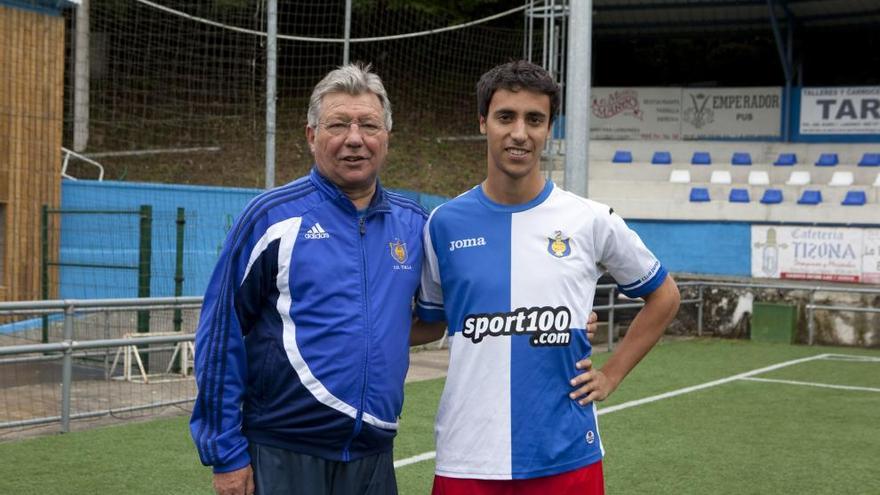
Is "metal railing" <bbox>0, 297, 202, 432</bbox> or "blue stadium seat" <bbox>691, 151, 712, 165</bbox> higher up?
"blue stadium seat" <bbox>691, 151, 712, 165</bbox>

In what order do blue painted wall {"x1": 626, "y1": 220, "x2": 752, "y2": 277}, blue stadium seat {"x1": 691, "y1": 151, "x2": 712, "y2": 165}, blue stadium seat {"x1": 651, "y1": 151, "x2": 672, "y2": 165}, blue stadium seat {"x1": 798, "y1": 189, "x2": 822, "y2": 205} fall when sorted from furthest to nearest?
1. blue stadium seat {"x1": 651, "y1": 151, "x2": 672, "y2": 165}
2. blue stadium seat {"x1": 691, "y1": 151, "x2": 712, "y2": 165}
3. blue stadium seat {"x1": 798, "y1": 189, "x2": 822, "y2": 205}
4. blue painted wall {"x1": 626, "y1": 220, "x2": 752, "y2": 277}

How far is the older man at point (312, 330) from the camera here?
2.99m

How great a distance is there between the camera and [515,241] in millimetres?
3193

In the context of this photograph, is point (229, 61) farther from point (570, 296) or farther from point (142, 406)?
point (570, 296)

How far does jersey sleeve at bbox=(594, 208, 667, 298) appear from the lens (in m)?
3.29

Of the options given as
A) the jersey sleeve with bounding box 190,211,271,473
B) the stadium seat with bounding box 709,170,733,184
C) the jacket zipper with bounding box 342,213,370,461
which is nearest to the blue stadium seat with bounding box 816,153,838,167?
the stadium seat with bounding box 709,170,733,184

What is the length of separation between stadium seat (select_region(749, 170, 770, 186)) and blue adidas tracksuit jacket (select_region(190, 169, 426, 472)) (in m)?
21.4

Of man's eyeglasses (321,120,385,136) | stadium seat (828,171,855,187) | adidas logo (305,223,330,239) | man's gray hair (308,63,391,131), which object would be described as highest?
stadium seat (828,171,855,187)

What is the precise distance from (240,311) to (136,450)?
189 inches

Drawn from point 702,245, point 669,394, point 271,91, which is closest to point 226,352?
point 669,394

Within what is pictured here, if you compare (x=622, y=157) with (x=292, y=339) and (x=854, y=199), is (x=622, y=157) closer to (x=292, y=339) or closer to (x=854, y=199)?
(x=854, y=199)

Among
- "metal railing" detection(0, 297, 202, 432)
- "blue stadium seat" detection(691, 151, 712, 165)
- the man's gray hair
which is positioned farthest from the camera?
"blue stadium seat" detection(691, 151, 712, 165)

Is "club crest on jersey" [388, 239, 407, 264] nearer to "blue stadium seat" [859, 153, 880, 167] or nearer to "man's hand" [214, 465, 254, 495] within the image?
Result: "man's hand" [214, 465, 254, 495]

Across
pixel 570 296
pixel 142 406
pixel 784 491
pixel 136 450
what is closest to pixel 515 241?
pixel 570 296
